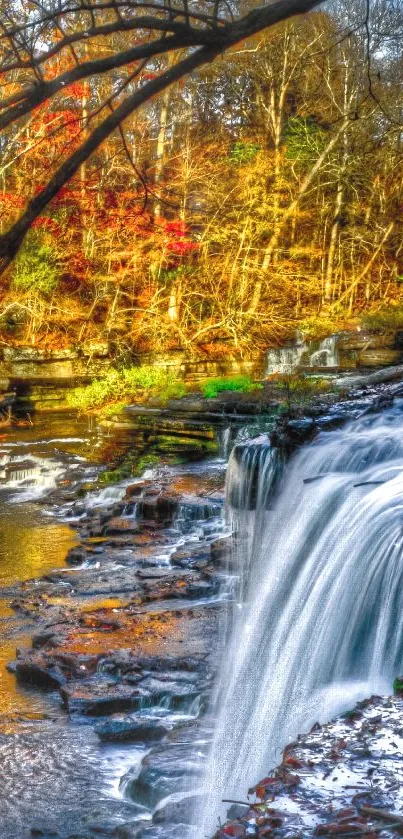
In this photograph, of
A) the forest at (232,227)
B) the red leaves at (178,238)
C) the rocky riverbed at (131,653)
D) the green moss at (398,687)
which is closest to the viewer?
the green moss at (398,687)

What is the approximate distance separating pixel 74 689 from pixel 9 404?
13.9 m

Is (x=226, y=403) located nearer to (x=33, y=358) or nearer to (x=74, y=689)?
(x=33, y=358)

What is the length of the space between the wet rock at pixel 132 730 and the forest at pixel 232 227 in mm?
16148

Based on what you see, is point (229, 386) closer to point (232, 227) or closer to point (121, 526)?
point (232, 227)

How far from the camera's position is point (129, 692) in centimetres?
672

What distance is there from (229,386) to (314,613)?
41.4 feet

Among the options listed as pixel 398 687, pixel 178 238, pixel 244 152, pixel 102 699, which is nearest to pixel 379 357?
pixel 178 238

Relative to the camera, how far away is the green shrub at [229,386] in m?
18.2

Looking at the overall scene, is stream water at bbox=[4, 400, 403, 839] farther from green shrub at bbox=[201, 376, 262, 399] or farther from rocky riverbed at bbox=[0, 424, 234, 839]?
green shrub at bbox=[201, 376, 262, 399]

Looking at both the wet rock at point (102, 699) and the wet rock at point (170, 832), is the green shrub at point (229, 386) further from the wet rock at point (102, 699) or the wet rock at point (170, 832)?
the wet rock at point (170, 832)

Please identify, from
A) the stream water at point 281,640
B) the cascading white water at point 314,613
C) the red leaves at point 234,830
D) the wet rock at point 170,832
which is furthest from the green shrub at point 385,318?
the red leaves at point 234,830

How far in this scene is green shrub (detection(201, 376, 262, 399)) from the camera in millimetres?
18250

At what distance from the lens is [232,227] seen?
23016 mm

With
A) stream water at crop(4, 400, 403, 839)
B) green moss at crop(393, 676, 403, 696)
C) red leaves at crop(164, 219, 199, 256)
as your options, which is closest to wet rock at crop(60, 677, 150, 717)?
stream water at crop(4, 400, 403, 839)
